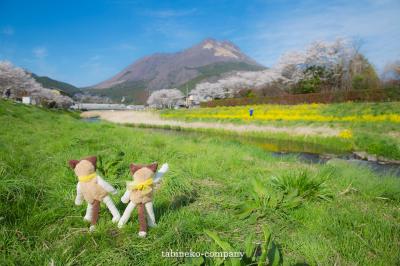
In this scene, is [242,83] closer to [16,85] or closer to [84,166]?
[16,85]

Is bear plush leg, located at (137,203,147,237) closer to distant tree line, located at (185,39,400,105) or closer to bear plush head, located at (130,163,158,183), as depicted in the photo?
bear plush head, located at (130,163,158,183)

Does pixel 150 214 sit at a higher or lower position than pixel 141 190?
lower

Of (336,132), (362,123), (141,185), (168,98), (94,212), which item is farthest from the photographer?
(168,98)

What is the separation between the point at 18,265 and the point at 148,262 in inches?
39.0

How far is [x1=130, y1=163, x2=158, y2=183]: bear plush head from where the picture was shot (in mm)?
2398

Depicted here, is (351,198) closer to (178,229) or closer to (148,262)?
(178,229)

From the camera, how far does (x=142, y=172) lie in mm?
2412

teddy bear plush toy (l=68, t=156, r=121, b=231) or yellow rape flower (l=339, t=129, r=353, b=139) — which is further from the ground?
teddy bear plush toy (l=68, t=156, r=121, b=231)

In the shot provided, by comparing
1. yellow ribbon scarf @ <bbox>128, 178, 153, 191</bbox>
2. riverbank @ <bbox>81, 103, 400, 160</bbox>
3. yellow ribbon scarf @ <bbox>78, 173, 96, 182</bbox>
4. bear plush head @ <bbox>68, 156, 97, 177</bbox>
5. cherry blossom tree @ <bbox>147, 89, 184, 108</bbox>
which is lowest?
riverbank @ <bbox>81, 103, 400, 160</bbox>

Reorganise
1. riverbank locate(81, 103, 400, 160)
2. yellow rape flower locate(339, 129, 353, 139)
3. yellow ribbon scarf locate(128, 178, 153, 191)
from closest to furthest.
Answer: yellow ribbon scarf locate(128, 178, 153, 191) → riverbank locate(81, 103, 400, 160) → yellow rape flower locate(339, 129, 353, 139)

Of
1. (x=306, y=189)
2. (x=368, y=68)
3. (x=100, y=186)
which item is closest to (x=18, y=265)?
(x=100, y=186)

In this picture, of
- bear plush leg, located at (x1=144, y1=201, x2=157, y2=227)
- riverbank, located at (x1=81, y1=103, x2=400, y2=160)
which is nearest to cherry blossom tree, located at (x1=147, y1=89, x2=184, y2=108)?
riverbank, located at (x1=81, y1=103, x2=400, y2=160)

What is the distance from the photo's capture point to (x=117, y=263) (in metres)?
2.14

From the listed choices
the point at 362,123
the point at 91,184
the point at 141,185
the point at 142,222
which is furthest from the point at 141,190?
the point at 362,123
